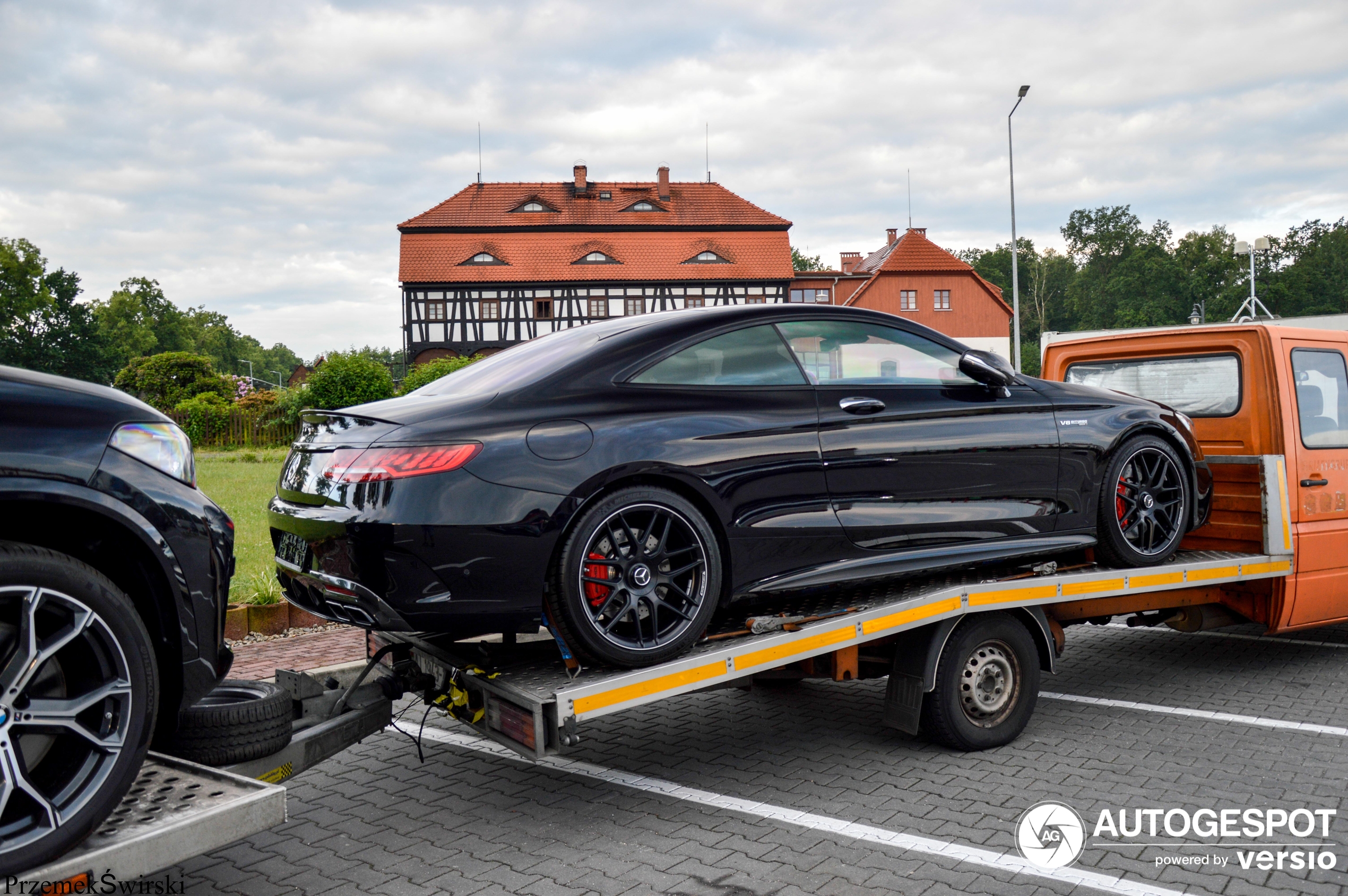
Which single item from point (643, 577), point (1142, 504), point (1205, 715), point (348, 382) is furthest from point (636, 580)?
point (348, 382)

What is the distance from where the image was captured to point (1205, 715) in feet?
17.5

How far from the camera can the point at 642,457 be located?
374 centimetres

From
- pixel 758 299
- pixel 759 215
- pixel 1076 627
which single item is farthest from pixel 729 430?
pixel 759 215

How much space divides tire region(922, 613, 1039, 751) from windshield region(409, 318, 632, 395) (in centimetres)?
205

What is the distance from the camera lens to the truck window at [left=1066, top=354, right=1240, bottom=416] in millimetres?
6094

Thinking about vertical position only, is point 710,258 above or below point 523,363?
above

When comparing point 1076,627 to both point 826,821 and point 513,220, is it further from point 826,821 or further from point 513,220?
point 513,220

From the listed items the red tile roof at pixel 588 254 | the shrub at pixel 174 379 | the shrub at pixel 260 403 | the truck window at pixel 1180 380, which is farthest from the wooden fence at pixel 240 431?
the truck window at pixel 1180 380

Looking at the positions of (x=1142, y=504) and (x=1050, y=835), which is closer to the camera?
(x=1050, y=835)

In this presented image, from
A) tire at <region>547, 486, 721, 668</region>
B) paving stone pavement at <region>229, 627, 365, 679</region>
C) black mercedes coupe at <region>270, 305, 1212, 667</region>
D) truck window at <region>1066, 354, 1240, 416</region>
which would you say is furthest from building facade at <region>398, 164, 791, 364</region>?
tire at <region>547, 486, 721, 668</region>

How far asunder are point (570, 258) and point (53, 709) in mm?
52976

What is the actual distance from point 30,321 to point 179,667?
8072 cm

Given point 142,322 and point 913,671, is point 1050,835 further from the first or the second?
point 142,322

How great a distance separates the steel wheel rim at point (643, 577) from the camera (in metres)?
3.65
